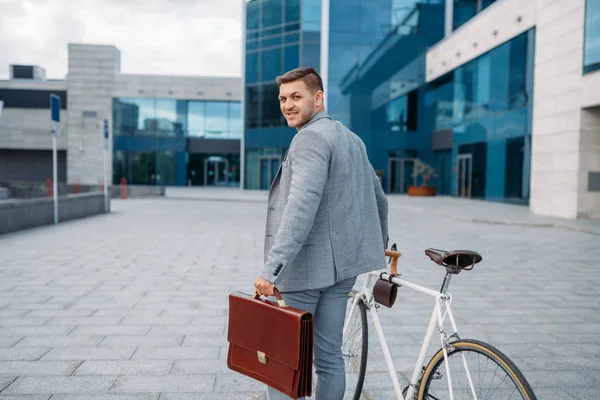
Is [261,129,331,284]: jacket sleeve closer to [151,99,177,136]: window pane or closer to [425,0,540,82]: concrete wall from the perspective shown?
[425,0,540,82]: concrete wall

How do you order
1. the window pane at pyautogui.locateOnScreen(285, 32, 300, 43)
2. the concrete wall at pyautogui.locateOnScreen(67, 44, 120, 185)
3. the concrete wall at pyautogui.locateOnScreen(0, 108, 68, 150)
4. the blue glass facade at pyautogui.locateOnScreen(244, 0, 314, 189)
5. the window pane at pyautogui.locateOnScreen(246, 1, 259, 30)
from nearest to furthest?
the blue glass facade at pyautogui.locateOnScreen(244, 0, 314, 189)
the window pane at pyautogui.locateOnScreen(285, 32, 300, 43)
the window pane at pyautogui.locateOnScreen(246, 1, 259, 30)
the concrete wall at pyautogui.locateOnScreen(67, 44, 120, 185)
the concrete wall at pyautogui.locateOnScreen(0, 108, 68, 150)

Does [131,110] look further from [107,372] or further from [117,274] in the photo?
[107,372]

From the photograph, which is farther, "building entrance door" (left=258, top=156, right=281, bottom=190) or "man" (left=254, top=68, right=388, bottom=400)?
"building entrance door" (left=258, top=156, right=281, bottom=190)

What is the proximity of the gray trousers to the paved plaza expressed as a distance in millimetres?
873

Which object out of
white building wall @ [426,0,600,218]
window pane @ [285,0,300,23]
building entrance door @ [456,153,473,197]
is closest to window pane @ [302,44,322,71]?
window pane @ [285,0,300,23]

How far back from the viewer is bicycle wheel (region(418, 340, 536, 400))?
2.11m

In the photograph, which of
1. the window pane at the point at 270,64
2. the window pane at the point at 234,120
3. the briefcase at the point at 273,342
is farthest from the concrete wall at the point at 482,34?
the briefcase at the point at 273,342

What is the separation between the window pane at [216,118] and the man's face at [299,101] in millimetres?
43362

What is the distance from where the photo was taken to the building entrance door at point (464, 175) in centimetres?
2875

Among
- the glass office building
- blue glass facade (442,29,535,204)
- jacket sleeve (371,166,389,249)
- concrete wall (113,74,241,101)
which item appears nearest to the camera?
jacket sleeve (371,166,389,249)

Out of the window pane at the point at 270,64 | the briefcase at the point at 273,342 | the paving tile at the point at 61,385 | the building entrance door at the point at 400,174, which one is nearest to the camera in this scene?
the briefcase at the point at 273,342

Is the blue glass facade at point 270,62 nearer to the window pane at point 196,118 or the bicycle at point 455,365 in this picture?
the window pane at point 196,118

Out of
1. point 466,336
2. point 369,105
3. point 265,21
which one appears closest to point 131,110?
point 265,21

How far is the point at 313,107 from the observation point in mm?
2562
